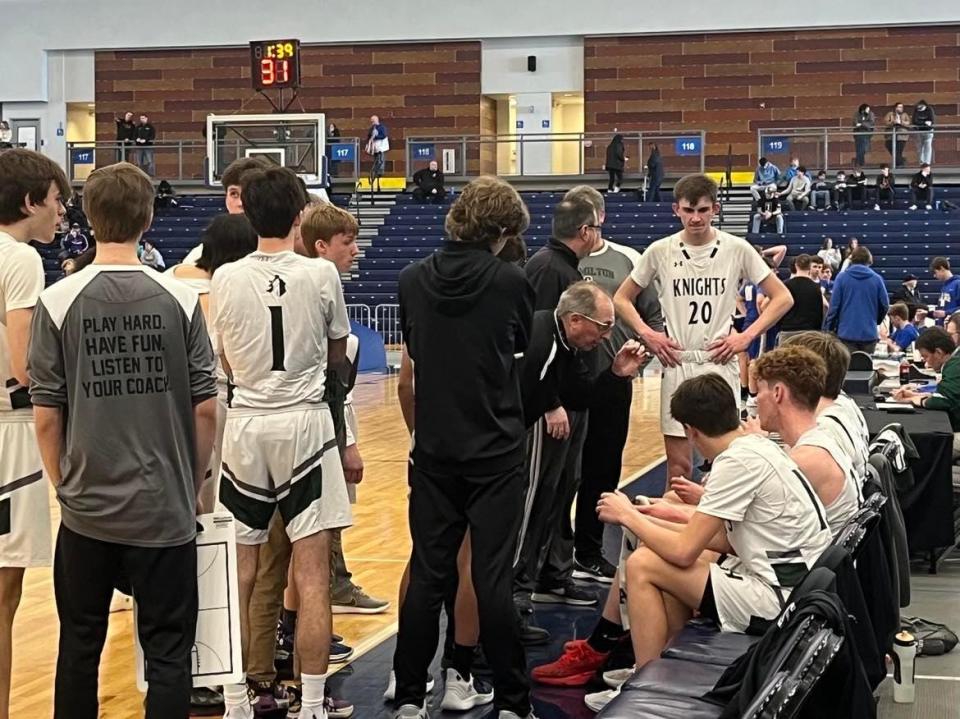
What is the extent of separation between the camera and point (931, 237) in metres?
22.5

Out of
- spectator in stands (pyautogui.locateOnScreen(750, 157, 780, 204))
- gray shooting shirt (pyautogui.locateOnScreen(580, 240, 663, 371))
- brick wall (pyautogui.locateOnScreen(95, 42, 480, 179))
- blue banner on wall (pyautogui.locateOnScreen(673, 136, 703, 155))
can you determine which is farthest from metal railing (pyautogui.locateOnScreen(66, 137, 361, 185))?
gray shooting shirt (pyautogui.locateOnScreen(580, 240, 663, 371))

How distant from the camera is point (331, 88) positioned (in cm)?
3052

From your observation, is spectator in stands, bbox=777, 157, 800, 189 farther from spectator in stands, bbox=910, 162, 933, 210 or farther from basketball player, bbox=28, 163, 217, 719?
basketball player, bbox=28, 163, 217, 719

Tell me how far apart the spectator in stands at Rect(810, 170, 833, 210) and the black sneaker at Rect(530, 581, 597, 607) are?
19.5m

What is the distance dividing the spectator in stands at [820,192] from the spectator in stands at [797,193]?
0.67 ft

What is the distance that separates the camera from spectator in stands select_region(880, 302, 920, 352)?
13.6 meters

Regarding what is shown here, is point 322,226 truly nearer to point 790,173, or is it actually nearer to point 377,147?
point 790,173

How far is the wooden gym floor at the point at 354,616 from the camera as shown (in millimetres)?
4594

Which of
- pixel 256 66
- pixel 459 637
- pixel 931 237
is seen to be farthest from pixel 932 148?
pixel 459 637

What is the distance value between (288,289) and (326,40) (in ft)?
89.1

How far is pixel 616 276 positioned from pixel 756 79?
77.9 ft

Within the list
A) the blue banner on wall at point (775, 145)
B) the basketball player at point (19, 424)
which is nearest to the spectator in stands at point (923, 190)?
the blue banner on wall at point (775, 145)

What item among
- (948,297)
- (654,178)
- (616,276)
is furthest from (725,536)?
(654,178)

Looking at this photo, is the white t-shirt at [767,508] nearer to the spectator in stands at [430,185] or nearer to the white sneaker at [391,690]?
the white sneaker at [391,690]
